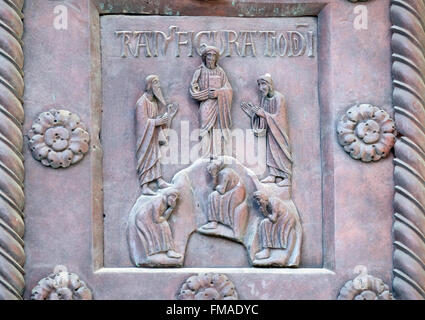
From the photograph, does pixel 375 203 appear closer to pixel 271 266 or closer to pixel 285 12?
pixel 271 266

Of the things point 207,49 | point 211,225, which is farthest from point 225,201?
point 207,49

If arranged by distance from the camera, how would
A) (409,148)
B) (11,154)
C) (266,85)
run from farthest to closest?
(266,85)
(409,148)
(11,154)

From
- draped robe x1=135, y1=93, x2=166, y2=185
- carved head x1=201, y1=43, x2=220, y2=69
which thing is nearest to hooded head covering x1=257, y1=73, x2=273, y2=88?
carved head x1=201, y1=43, x2=220, y2=69

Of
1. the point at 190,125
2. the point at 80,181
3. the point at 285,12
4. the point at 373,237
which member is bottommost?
the point at 373,237

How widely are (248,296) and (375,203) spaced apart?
3.07 feet

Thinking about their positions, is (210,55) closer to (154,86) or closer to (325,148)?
(154,86)

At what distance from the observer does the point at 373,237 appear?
465 cm

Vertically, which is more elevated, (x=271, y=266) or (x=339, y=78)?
(x=339, y=78)

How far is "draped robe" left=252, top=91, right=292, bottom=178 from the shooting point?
4.74 meters

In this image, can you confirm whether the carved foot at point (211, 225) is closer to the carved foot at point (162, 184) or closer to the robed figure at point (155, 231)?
the robed figure at point (155, 231)

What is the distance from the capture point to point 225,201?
4.69 meters

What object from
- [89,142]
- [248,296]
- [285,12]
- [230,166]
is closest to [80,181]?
[89,142]

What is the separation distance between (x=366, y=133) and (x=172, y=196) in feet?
3.98
